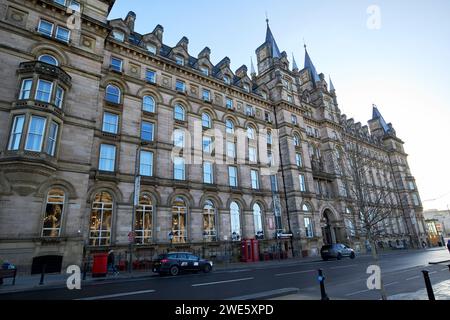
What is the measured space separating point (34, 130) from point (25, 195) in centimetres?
429

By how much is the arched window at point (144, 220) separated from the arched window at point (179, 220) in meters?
2.24

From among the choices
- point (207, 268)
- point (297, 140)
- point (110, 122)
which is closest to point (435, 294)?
point (207, 268)

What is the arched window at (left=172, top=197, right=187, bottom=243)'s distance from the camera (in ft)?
77.1

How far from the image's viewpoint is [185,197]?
982 inches

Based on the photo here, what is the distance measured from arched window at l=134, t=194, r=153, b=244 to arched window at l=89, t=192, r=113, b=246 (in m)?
2.20

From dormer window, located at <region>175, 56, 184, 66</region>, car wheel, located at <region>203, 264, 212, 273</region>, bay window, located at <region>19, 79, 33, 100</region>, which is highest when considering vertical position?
dormer window, located at <region>175, 56, 184, 66</region>

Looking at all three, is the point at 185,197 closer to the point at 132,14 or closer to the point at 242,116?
the point at 242,116

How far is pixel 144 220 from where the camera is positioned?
871 inches

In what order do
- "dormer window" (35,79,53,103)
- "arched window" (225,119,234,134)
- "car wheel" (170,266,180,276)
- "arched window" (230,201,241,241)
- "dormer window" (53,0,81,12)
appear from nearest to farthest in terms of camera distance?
"car wheel" (170,266,180,276) → "dormer window" (35,79,53,103) → "dormer window" (53,0,81,12) → "arched window" (230,201,241,241) → "arched window" (225,119,234,134)

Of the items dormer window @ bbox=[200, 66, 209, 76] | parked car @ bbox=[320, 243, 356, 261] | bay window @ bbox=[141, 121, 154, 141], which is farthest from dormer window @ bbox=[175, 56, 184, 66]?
parked car @ bbox=[320, 243, 356, 261]

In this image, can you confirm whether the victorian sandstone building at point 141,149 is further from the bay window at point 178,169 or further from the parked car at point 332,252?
the parked car at point 332,252

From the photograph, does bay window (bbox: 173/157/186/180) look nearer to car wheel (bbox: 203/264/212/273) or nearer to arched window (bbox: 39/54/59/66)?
car wheel (bbox: 203/264/212/273)

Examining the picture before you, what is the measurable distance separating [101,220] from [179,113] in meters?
13.4
